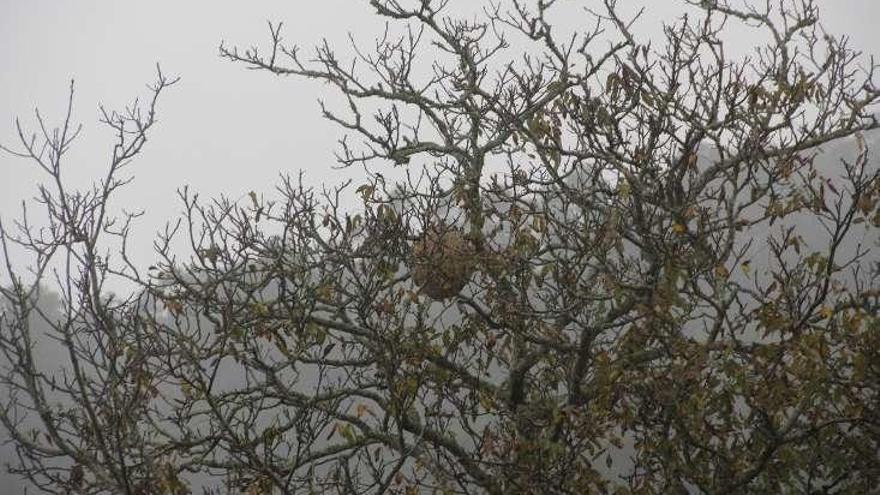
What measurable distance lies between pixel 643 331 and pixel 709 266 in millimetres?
854

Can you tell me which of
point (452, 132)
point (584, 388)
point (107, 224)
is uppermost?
point (452, 132)

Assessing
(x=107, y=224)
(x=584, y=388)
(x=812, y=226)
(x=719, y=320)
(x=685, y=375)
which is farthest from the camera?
(x=812, y=226)

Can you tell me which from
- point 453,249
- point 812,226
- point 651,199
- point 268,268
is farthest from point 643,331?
point 812,226

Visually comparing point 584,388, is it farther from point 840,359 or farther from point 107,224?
point 107,224

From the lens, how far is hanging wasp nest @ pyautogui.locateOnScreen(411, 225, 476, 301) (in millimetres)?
6164

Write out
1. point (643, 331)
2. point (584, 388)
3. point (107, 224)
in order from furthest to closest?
point (584, 388)
point (107, 224)
point (643, 331)

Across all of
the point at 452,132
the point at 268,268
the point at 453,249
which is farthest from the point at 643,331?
the point at 452,132

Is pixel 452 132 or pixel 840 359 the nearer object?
pixel 840 359

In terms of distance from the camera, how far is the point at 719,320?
16.7ft

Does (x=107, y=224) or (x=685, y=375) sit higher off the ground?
(x=107, y=224)

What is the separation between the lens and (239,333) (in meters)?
5.55

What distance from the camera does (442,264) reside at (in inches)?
245

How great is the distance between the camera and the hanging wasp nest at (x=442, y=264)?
20.2ft

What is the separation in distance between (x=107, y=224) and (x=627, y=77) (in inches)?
Answer: 185
